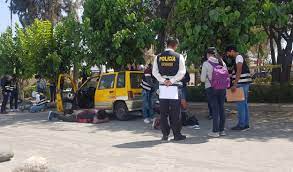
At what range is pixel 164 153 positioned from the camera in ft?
26.2

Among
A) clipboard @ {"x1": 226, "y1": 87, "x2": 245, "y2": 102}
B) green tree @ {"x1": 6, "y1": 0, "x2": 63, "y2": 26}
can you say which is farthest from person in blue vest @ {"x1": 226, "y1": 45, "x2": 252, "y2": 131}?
green tree @ {"x1": 6, "y1": 0, "x2": 63, "y2": 26}

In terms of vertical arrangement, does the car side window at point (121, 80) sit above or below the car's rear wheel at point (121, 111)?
above

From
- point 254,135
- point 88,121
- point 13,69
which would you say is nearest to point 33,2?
point 13,69

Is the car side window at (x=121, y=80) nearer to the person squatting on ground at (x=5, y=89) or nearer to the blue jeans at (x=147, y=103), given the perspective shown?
the blue jeans at (x=147, y=103)

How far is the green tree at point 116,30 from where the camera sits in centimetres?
1543

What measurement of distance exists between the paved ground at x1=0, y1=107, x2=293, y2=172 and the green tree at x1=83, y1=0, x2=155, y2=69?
3882 millimetres

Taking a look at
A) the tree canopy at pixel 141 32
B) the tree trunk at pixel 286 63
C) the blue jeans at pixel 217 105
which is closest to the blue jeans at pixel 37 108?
the tree canopy at pixel 141 32

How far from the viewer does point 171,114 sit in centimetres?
905

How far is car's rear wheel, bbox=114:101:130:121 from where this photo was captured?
538 inches

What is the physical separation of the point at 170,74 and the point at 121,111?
200 inches

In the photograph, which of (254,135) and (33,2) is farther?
(33,2)

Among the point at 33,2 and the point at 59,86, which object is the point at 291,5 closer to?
the point at 59,86

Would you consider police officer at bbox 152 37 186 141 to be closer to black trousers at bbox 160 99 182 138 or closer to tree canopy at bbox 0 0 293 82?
black trousers at bbox 160 99 182 138

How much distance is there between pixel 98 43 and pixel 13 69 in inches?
343
